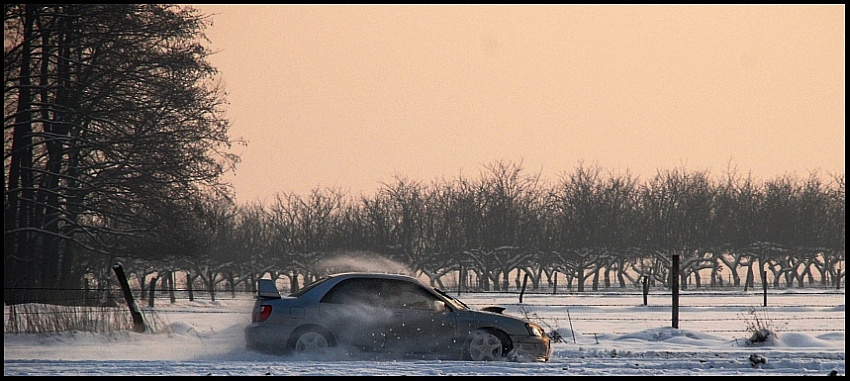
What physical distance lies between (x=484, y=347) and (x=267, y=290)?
134 inches

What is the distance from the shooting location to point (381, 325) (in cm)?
1594

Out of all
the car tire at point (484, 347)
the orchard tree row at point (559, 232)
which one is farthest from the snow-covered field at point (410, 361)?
the orchard tree row at point (559, 232)

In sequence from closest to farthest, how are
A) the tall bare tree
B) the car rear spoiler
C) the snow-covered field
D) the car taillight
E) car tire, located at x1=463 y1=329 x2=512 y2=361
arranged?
the snow-covered field
the car taillight
the car rear spoiler
car tire, located at x1=463 y1=329 x2=512 y2=361
the tall bare tree

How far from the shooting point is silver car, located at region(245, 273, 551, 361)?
15570 mm

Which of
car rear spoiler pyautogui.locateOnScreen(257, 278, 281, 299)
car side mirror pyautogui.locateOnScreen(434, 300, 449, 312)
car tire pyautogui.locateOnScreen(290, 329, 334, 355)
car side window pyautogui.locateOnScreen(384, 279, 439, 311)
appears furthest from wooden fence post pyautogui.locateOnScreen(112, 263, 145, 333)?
car side mirror pyautogui.locateOnScreen(434, 300, 449, 312)

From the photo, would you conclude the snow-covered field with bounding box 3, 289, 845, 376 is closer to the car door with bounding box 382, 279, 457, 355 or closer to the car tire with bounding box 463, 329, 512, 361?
the car door with bounding box 382, 279, 457, 355

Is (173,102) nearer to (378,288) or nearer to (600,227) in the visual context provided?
(378,288)

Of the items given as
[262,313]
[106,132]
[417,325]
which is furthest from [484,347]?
[106,132]

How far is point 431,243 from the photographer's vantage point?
8750 centimetres

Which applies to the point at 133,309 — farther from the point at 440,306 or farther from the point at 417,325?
the point at 440,306

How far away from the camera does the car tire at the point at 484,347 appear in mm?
15891

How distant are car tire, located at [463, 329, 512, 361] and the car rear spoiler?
9.81 feet

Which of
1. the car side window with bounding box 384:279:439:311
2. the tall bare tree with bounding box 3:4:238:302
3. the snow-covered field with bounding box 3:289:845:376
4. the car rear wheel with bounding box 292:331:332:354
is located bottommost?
the snow-covered field with bounding box 3:289:845:376
